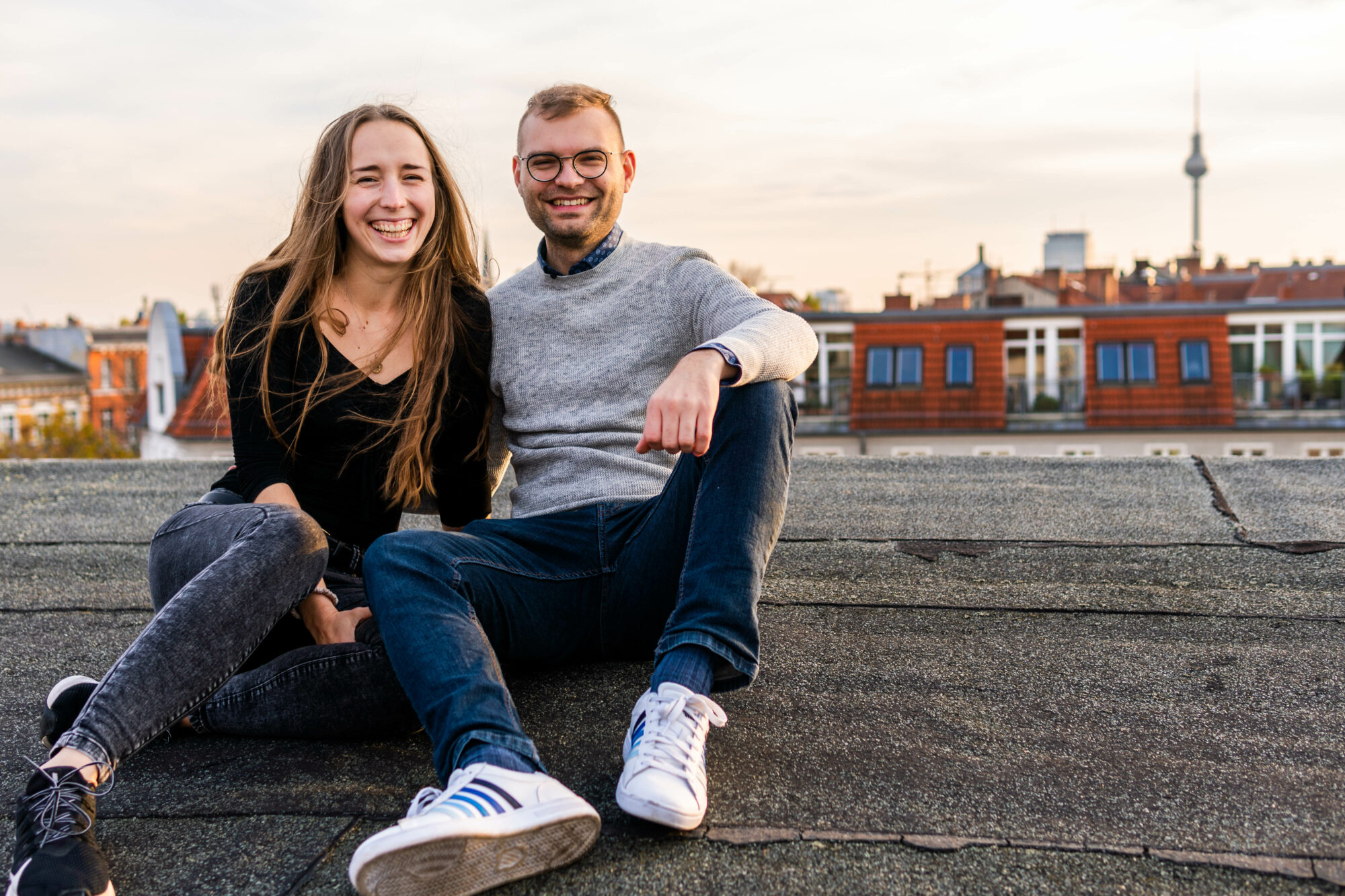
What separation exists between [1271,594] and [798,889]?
177 cm

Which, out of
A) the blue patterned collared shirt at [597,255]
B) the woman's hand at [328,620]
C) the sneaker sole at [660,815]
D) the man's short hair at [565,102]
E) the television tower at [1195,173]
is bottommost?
the sneaker sole at [660,815]

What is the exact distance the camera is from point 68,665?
219 cm

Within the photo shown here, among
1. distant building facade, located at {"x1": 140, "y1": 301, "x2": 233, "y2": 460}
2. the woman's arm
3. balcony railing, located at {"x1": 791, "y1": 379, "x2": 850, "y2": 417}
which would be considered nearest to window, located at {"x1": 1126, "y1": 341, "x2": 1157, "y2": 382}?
balcony railing, located at {"x1": 791, "y1": 379, "x2": 850, "y2": 417}

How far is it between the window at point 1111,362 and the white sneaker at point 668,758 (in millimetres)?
21424

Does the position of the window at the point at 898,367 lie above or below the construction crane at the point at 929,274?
below

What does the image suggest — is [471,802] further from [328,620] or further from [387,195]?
[387,195]

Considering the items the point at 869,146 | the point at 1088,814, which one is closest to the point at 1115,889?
the point at 1088,814

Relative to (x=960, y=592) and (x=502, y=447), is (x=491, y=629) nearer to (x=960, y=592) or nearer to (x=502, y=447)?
(x=502, y=447)

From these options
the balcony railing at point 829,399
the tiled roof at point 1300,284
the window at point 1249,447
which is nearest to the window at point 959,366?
the balcony railing at point 829,399

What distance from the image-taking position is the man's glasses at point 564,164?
2154mm

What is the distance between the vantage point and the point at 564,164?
7.07ft

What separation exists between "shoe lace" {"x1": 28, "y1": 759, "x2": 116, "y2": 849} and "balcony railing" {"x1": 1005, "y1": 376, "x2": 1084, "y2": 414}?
Answer: 2108 cm

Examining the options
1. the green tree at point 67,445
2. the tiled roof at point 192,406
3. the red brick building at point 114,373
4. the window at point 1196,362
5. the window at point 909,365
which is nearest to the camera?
the tiled roof at point 192,406

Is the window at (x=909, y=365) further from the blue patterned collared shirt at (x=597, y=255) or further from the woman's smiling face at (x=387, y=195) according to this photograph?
the woman's smiling face at (x=387, y=195)
